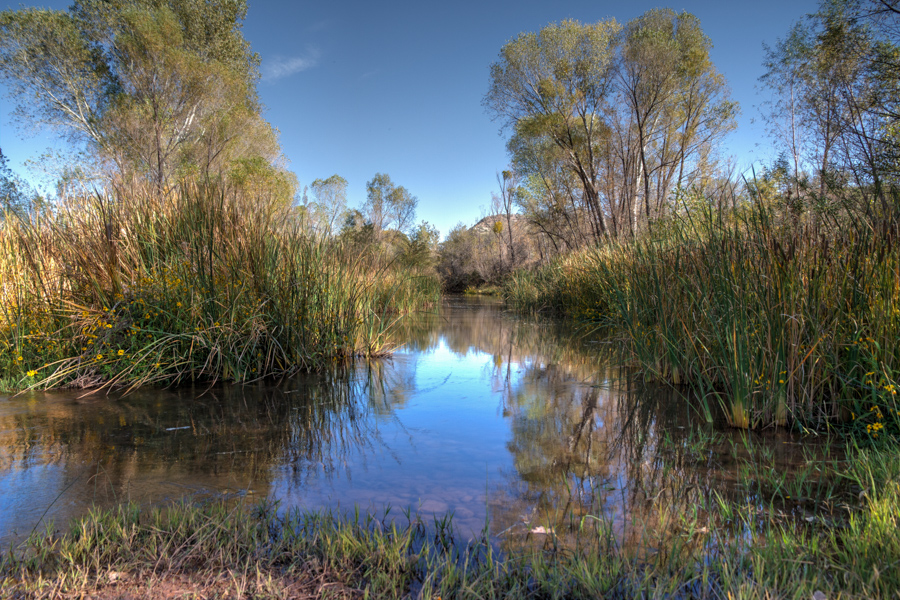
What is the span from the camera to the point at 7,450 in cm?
255

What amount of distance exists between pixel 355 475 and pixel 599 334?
264 inches

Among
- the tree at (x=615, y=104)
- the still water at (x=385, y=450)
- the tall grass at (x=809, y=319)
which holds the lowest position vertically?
the still water at (x=385, y=450)

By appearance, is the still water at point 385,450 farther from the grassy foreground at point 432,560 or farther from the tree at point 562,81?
the tree at point 562,81

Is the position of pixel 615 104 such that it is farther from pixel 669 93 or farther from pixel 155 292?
pixel 155 292

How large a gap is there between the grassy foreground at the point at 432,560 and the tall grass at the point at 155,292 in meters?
2.78

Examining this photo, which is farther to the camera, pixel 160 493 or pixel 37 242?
pixel 37 242

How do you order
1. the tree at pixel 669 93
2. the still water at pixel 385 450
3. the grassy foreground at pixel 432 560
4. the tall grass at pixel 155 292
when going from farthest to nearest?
1. the tree at pixel 669 93
2. the tall grass at pixel 155 292
3. the still water at pixel 385 450
4. the grassy foreground at pixel 432 560

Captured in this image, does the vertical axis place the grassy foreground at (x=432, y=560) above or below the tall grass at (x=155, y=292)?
below

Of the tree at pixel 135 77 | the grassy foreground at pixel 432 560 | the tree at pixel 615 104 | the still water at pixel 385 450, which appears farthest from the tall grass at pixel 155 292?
the tree at pixel 135 77

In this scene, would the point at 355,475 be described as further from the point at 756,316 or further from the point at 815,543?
the point at 756,316

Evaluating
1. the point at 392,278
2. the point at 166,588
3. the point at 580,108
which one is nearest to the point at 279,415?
the point at 166,588

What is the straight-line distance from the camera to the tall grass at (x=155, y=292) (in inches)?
159

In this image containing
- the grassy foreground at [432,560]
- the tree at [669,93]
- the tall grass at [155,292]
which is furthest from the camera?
the tree at [669,93]

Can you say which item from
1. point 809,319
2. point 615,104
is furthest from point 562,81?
point 809,319
